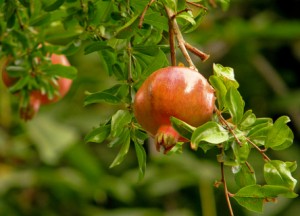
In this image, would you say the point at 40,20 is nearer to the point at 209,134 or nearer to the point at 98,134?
the point at 98,134

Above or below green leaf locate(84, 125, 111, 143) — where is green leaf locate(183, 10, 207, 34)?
above

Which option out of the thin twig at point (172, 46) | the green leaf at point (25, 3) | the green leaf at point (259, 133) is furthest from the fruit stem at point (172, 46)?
the green leaf at point (25, 3)

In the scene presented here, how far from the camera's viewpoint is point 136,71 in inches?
30.9

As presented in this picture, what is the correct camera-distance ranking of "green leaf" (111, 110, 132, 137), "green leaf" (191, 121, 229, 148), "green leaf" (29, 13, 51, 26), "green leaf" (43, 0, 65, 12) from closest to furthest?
"green leaf" (191, 121, 229, 148)
"green leaf" (111, 110, 132, 137)
"green leaf" (43, 0, 65, 12)
"green leaf" (29, 13, 51, 26)

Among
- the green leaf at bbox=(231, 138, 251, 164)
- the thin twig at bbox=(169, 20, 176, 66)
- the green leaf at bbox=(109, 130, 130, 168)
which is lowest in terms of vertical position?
the green leaf at bbox=(109, 130, 130, 168)

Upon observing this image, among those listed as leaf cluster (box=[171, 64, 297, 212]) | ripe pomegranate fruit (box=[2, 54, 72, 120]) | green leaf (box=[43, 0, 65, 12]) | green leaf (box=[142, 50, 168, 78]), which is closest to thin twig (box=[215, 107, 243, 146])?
leaf cluster (box=[171, 64, 297, 212])

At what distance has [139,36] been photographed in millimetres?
788

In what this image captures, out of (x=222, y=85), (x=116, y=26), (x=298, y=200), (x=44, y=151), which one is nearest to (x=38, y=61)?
(x=116, y=26)

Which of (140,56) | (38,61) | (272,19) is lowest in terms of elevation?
(272,19)

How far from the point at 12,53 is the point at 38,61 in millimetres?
36

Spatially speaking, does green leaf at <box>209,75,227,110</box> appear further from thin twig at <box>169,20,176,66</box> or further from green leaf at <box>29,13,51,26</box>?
green leaf at <box>29,13,51,26</box>

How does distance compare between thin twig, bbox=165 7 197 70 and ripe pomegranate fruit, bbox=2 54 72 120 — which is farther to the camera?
ripe pomegranate fruit, bbox=2 54 72 120

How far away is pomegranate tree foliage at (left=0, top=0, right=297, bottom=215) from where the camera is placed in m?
0.67

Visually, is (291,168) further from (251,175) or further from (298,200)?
(298,200)
